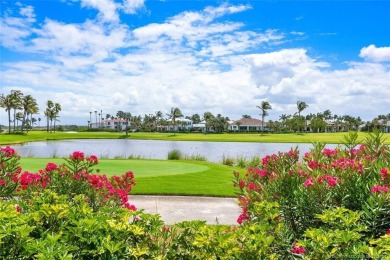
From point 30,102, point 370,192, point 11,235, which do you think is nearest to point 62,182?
point 11,235

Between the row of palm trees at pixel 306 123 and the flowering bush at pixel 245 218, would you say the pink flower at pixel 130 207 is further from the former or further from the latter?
the row of palm trees at pixel 306 123

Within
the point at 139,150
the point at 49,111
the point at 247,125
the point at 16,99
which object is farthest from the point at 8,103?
the point at 247,125

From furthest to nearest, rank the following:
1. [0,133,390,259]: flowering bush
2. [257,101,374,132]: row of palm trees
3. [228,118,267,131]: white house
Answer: [228,118,267,131]: white house < [257,101,374,132]: row of palm trees < [0,133,390,259]: flowering bush

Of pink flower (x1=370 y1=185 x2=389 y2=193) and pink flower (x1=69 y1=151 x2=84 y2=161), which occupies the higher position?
pink flower (x1=69 y1=151 x2=84 y2=161)

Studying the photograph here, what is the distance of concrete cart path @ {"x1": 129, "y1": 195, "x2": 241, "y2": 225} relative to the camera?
903 centimetres

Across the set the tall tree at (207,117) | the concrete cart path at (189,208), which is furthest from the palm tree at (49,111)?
the concrete cart path at (189,208)

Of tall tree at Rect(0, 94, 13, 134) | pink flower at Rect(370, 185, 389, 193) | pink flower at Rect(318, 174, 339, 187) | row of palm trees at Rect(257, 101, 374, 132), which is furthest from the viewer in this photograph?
row of palm trees at Rect(257, 101, 374, 132)

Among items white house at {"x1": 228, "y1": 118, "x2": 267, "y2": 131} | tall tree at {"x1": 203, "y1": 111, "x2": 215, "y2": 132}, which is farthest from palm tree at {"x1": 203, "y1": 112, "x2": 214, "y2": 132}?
white house at {"x1": 228, "y1": 118, "x2": 267, "y2": 131}

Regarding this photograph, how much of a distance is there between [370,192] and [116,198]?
3562 millimetres

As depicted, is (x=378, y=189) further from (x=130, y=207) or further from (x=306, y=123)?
(x=306, y=123)

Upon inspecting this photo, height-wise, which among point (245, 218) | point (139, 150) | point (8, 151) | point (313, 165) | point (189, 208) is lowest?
point (139, 150)

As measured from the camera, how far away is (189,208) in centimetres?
1022

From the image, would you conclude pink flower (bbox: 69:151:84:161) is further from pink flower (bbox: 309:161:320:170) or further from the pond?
the pond

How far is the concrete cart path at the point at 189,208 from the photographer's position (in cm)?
903
